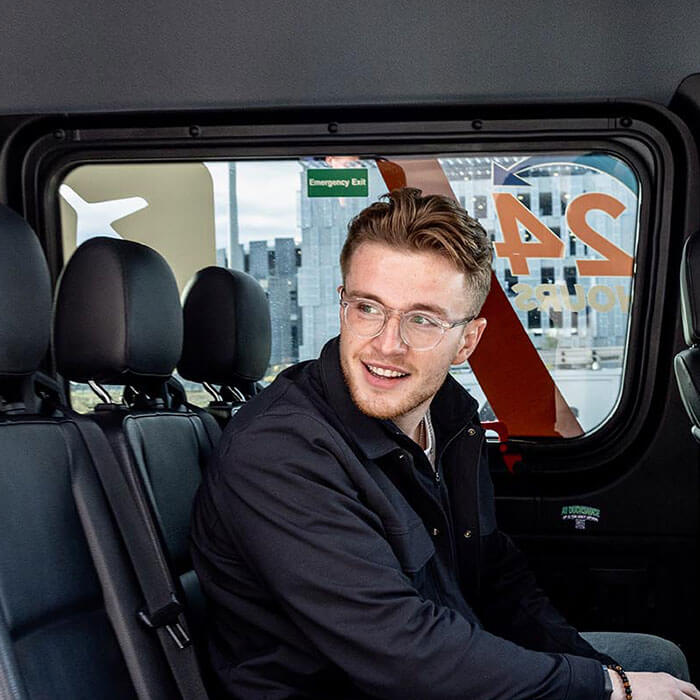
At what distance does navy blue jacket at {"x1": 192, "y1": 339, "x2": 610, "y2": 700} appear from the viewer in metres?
1.38

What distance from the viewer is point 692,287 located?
1.99 m

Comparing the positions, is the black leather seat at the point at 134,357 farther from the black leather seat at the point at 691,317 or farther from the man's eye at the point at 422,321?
the black leather seat at the point at 691,317

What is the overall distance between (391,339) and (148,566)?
57 cm

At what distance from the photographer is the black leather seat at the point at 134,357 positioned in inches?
68.7

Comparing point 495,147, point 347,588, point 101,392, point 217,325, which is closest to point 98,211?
point 217,325

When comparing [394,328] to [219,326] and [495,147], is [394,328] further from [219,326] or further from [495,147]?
[495,147]

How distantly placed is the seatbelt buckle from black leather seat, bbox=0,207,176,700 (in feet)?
0.06

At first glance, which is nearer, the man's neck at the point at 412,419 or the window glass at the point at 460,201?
the man's neck at the point at 412,419

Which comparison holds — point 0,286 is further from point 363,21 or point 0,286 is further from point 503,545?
point 363,21

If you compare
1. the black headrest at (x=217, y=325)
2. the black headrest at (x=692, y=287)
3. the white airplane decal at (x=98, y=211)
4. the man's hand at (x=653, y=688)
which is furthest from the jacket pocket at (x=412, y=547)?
the white airplane decal at (x=98, y=211)

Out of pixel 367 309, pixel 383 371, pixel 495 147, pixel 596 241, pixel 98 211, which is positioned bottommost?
pixel 383 371

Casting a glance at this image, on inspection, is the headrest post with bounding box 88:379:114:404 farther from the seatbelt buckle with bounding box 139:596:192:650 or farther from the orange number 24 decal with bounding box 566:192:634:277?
the orange number 24 decal with bounding box 566:192:634:277

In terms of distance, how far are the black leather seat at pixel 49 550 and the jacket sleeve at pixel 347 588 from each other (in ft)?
0.76

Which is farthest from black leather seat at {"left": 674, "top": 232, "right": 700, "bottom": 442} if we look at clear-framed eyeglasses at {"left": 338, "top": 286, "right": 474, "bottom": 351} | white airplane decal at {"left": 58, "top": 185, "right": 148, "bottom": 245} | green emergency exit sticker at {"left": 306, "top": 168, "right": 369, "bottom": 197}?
white airplane decal at {"left": 58, "top": 185, "right": 148, "bottom": 245}
